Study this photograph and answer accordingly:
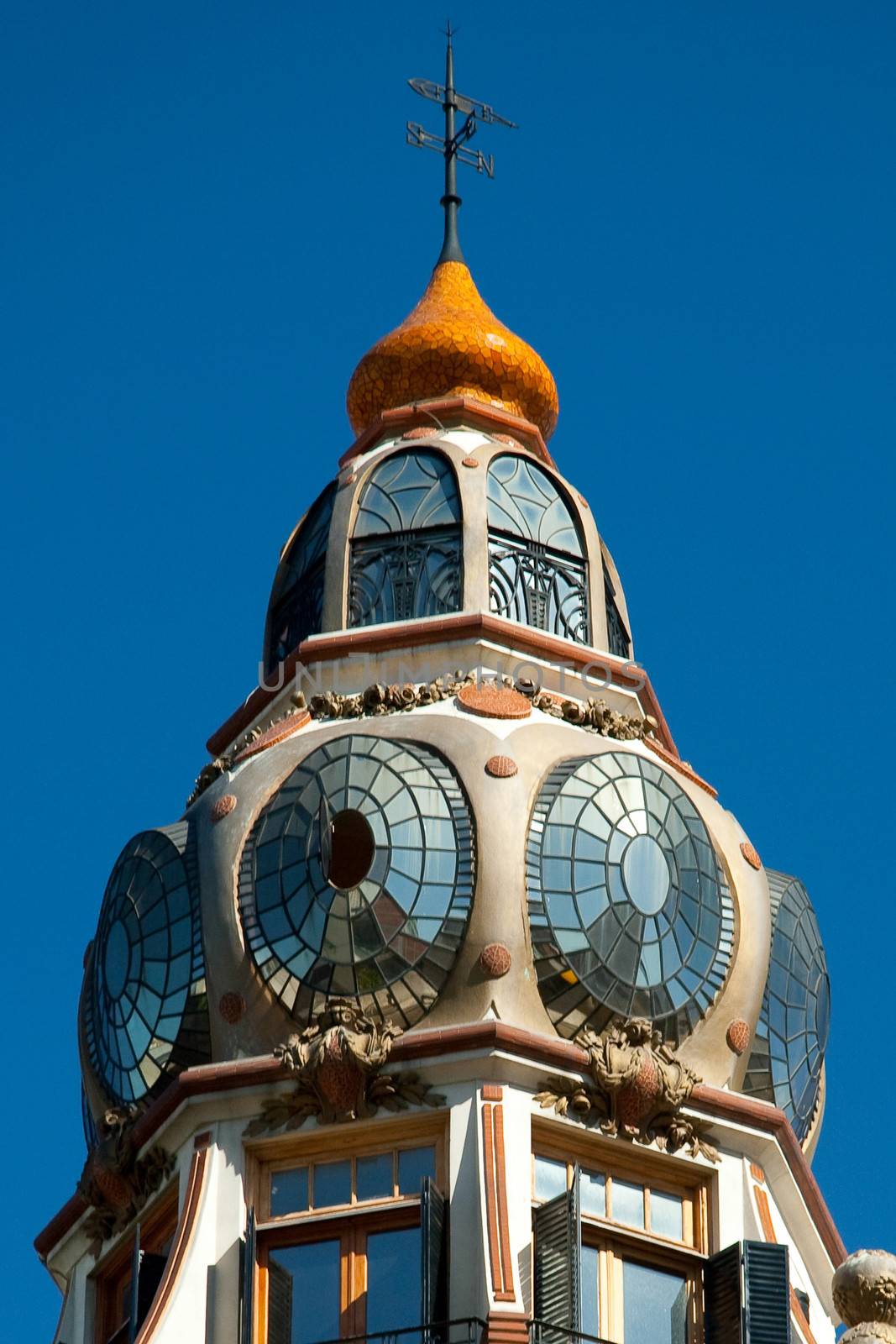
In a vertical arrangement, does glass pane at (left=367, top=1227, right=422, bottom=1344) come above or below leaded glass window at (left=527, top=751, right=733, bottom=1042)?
below

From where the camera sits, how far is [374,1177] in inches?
1203

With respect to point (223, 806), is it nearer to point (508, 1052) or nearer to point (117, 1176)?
point (117, 1176)

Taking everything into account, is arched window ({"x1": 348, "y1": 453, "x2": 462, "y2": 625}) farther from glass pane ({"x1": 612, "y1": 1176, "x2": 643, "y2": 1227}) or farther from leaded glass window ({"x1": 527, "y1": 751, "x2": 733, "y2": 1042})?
glass pane ({"x1": 612, "y1": 1176, "x2": 643, "y2": 1227})

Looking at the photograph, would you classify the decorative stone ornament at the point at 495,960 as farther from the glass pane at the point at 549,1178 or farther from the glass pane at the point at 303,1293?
the glass pane at the point at 303,1293

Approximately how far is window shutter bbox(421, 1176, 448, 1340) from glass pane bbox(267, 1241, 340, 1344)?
89 centimetres

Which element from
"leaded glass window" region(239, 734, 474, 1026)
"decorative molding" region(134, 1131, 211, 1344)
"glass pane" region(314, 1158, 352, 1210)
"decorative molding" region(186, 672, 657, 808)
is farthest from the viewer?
"decorative molding" region(186, 672, 657, 808)

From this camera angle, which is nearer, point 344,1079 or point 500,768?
point 344,1079

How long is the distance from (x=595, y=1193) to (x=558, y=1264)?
121 centimetres

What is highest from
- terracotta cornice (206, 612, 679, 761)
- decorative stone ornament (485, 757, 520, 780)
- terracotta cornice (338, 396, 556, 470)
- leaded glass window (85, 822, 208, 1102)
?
terracotta cornice (338, 396, 556, 470)

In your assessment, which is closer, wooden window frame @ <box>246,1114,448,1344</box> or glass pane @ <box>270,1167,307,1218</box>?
wooden window frame @ <box>246,1114,448,1344</box>

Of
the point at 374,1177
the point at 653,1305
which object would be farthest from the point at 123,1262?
the point at 653,1305

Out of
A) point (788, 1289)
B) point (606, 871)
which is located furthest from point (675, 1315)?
point (606, 871)

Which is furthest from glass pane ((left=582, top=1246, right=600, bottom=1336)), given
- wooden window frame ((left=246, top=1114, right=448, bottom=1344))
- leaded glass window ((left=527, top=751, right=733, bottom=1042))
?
leaded glass window ((left=527, top=751, right=733, bottom=1042))

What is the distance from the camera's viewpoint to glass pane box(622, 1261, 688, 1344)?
99.5ft
